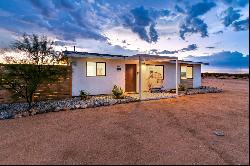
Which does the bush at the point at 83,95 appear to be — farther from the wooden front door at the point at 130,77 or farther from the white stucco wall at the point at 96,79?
the wooden front door at the point at 130,77

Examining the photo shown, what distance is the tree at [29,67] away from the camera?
10891 mm

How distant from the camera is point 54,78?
1170cm

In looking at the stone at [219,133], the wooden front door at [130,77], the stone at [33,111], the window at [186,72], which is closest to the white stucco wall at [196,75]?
the window at [186,72]

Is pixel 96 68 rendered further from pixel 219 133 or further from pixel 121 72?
pixel 219 133

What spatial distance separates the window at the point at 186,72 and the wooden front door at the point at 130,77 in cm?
598

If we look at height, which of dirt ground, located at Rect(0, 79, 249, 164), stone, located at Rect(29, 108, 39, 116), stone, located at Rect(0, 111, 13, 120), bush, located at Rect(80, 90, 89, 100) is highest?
bush, located at Rect(80, 90, 89, 100)

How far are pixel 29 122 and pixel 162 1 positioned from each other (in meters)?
9.36

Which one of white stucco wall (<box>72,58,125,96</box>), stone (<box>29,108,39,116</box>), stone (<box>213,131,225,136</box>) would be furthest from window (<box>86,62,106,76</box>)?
stone (<box>213,131,225,136</box>)

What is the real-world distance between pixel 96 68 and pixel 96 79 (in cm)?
78

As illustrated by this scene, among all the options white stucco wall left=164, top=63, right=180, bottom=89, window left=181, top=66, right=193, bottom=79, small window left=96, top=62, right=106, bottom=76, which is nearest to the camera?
small window left=96, top=62, right=106, bottom=76

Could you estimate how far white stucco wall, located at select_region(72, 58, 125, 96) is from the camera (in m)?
15.3

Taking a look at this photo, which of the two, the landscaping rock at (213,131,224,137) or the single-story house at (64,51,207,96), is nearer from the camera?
the landscaping rock at (213,131,224,137)

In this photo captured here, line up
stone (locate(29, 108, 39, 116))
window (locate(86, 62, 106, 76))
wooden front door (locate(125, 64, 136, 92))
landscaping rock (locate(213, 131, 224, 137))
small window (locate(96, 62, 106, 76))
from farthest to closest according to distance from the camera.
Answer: wooden front door (locate(125, 64, 136, 92)) < small window (locate(96, 62, 106, 76)) < window (locate(86, 62, 106, 76)) < stone (locate(29, 108, 39, 116)) < landscaping rock (locate(213, 131, 224, 137))

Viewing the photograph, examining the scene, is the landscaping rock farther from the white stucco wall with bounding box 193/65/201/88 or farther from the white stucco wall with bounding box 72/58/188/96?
the white stucco wall with bounding box 193/65/201/88
